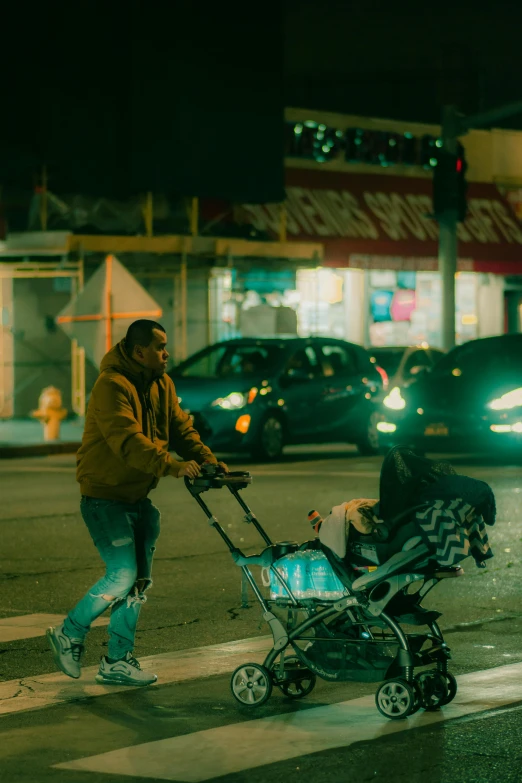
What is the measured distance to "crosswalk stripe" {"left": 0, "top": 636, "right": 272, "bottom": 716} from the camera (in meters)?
7.13

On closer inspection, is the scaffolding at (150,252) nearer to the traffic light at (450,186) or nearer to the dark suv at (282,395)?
the traffic light at (450,186)

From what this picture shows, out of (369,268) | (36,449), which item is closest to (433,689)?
(36,449)

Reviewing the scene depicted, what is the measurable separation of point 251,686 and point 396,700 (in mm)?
694

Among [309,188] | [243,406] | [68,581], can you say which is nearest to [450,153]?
[309,188]

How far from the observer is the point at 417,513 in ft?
21.5

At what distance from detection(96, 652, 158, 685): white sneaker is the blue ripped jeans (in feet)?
0.16

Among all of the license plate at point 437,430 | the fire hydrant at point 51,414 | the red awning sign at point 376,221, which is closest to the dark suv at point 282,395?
the fire hydrant at point 51,414

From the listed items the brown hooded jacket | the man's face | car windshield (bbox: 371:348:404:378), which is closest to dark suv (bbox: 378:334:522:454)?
car windshield (bbox: 371:348:404:378)

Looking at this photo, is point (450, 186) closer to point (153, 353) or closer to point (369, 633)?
point (153, 353)

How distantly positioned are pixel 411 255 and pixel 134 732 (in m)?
28.7

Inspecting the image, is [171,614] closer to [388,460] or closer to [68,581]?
[68,581]

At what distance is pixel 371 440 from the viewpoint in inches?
843

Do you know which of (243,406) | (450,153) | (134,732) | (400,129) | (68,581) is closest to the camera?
(134,732)

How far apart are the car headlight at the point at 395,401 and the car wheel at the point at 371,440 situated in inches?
70.9
